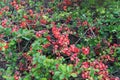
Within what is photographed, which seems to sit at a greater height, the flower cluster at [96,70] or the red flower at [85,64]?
the red flower at [85,64]

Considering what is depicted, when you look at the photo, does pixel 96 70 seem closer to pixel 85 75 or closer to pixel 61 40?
pixel 85 75

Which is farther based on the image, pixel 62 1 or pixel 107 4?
pixel 62 1

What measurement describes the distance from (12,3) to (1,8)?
6.8 inches

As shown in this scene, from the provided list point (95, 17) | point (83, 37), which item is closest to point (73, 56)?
point (83, 37)

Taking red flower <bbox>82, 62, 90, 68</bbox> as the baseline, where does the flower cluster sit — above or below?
below

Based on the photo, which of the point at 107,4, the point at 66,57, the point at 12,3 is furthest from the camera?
the point at 12,3

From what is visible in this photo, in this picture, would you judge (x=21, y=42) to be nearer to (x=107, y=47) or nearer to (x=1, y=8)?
(x=1, y=8)

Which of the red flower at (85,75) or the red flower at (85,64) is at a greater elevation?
the red flower at (85,64)

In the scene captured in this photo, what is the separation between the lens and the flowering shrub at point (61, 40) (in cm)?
247

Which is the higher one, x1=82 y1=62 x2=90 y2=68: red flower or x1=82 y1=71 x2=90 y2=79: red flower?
x1=82 y1=62 x2=90 y2=68: red flower

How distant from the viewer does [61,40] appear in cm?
271

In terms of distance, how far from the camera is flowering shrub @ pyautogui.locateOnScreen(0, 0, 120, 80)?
8.09 feet

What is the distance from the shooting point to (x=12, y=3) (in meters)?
3.56

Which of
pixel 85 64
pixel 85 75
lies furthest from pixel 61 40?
pixel 85 75
